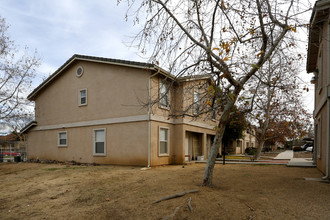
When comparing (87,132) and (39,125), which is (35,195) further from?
(39,125)

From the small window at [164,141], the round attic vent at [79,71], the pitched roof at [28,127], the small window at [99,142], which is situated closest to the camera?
the small window at [164,141]

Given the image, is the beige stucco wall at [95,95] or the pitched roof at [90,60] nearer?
the pitched roof at [90,60]

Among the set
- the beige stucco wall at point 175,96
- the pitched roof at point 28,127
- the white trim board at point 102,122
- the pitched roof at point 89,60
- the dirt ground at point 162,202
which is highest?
the pitched roof at point 89,60

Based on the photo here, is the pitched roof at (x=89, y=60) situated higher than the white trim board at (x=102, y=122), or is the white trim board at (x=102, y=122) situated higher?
the pitched roof at (x=89, y=60)

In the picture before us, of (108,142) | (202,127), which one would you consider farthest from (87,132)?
(202,127)

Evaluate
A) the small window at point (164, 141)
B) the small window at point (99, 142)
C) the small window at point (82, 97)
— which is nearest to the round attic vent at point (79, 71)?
the small window at point (82, 97)

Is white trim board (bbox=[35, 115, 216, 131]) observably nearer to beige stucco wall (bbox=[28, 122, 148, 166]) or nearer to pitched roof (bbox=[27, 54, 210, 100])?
beige stucco wall (bbox=[28, 122, 148, 166])

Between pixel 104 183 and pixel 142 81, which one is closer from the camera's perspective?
pixel 104 183

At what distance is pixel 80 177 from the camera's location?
32.6 feet

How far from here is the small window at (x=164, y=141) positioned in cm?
1457

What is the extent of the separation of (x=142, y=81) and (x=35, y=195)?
7.79 meters

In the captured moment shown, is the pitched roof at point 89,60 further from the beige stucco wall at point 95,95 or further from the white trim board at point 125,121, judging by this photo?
the white trim board at point 125,121

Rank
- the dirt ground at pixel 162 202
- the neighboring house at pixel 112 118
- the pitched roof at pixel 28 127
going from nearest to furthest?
the dirt ground at pixel 162 202 → the neighboring house at pixel 112 118 → the pitched roof at pixel 28 127

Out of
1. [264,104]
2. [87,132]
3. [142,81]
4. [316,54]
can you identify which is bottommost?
[87,132]
